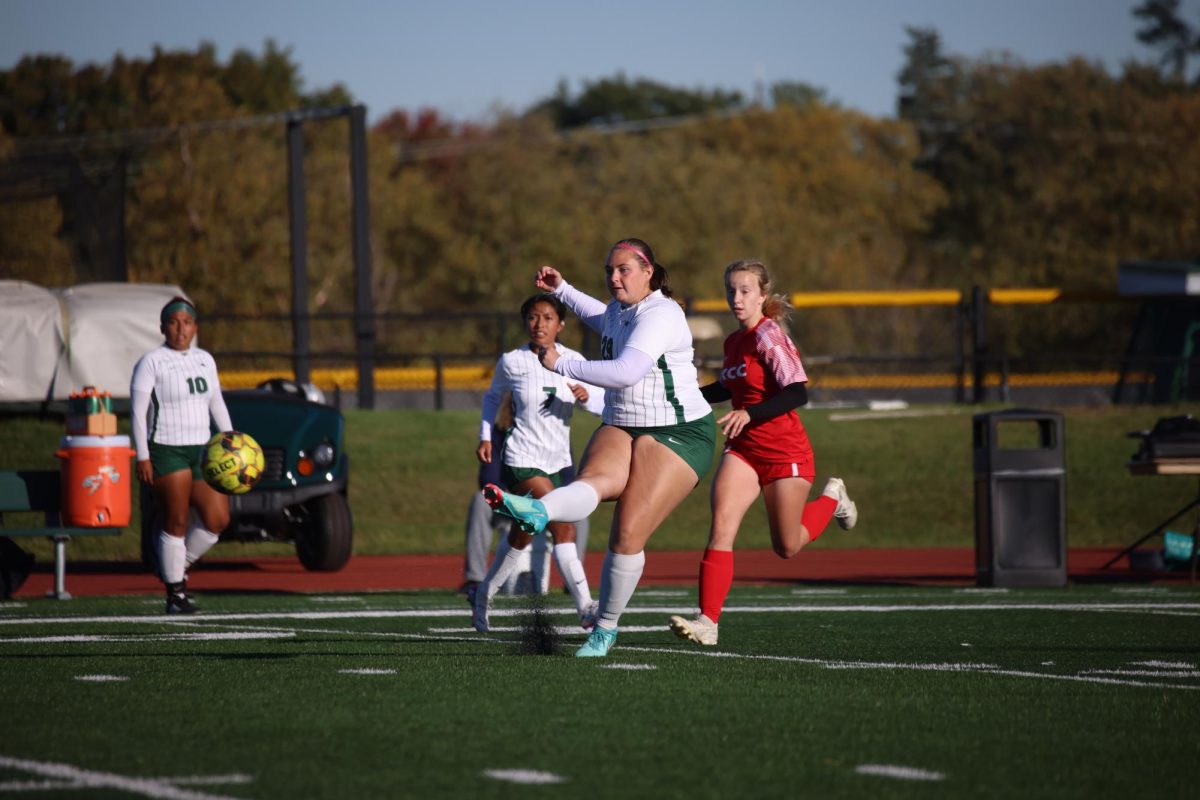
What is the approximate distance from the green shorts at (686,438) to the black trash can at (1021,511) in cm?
709

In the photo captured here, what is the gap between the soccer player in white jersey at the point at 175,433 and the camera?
11.9 metres

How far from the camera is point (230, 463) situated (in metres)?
11.4

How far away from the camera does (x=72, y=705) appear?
6812 millimetres

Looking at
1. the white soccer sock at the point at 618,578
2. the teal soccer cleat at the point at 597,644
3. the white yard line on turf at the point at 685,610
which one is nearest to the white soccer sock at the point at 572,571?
the white yard line on turf at the point at 685,610

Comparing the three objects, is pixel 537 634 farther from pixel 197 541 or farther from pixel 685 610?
pixel 197 541

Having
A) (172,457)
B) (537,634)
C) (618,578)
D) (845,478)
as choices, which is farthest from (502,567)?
(845,478)

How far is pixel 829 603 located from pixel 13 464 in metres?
11.8

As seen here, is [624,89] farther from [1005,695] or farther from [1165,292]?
[1005,695]

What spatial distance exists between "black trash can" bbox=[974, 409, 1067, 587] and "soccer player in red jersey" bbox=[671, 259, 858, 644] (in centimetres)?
622

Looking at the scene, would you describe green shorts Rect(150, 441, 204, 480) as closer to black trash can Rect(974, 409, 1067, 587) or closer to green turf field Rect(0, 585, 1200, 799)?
green turf field Rect(0, 585, 1200, 799)

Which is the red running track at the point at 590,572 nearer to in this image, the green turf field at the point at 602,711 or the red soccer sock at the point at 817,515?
the green turf field at the point at 602,711

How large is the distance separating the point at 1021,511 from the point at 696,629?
23.7 feet

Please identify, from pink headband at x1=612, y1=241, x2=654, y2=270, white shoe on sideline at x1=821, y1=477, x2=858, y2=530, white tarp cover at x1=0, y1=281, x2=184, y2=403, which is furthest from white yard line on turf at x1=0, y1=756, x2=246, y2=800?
white tarp cover at x1=0, y1=281, x2=184, y2=403

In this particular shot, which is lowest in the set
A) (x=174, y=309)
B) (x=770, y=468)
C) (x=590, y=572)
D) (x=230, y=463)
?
(x=590, y=572)
